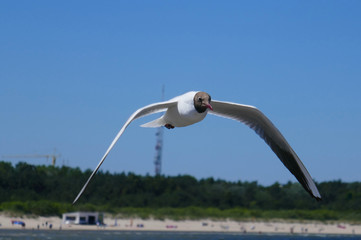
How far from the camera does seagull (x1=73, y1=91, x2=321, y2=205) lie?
1024 centimetres

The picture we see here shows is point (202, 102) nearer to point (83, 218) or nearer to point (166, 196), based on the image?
point (166, 196)

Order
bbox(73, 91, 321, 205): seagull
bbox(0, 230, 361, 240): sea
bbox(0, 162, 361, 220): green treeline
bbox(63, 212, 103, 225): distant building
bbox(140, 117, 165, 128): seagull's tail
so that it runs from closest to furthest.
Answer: bbox(73, 91, 321, 205): seagull
bbox(140, 117, 165, 128): seagull's tail
bbox(0, 162, 361, 220): green treeline
bbox(0, 230, 361, 240): sea
bbox(63, 212, 103, 225): distant building

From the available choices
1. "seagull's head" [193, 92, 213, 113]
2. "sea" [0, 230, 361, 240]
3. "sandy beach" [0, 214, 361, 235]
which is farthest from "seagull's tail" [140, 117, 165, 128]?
"sandy beach" [0, 214, 361, 235]

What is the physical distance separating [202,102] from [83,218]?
51458 mm

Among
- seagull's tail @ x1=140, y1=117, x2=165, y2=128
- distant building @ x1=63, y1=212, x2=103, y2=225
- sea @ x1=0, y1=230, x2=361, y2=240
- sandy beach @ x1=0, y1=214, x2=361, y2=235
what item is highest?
distant building @ x1=63, y1=212, x2=103, y2=225

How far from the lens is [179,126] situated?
35.7 feet

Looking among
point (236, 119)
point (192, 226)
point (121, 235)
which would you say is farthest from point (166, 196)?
point (236, 119)

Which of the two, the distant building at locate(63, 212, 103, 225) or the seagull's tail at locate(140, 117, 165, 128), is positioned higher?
the distant building at locate(63, 212, 103, 225)

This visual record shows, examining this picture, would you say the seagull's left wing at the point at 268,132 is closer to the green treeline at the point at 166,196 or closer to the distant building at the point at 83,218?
the green treeline at the point at 166,196

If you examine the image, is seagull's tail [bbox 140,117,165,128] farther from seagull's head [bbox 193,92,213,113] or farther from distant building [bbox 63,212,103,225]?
distant building [bbox 63,212,103,225]

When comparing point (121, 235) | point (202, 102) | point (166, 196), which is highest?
point (166, 196)

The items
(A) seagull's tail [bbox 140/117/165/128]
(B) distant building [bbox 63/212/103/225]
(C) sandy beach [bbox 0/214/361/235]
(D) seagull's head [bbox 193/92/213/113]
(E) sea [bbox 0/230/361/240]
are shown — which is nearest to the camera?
(D) seagull's head [bbox 193/92/213/113]

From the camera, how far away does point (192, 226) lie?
206 ft

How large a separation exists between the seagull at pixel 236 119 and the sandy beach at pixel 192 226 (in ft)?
154
